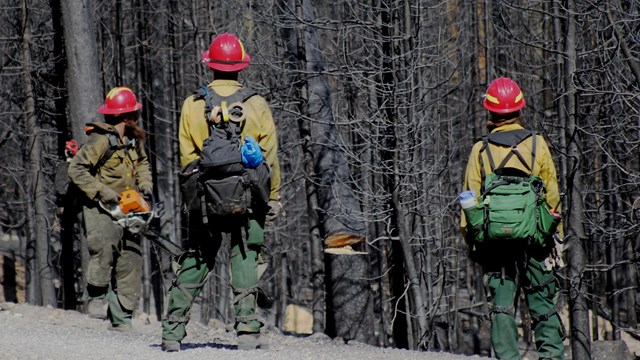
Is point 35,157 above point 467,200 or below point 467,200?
above

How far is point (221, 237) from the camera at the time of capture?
7301 mm

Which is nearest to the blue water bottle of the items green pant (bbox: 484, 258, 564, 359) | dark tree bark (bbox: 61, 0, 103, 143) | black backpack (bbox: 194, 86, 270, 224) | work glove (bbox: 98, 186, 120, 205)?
black backpack (bbox: 194, 86, 270, 224)

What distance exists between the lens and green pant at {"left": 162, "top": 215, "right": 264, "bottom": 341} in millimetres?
7258

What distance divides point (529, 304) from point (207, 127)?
2586 millimetres

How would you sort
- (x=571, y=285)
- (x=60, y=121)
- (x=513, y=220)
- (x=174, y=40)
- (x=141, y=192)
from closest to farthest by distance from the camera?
(x=513, y=220) → (x=141, y=192) → (x=571, y=285) → (x=60, y=121) → (x=174, y=40)

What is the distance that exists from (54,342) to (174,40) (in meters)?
15.1

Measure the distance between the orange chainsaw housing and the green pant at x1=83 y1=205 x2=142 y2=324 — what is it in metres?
0.29

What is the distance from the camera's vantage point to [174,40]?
73.9 feet

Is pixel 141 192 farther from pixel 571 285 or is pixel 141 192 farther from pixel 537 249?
pixel 571 285

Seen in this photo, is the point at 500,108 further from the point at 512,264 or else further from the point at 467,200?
the point at 512,264

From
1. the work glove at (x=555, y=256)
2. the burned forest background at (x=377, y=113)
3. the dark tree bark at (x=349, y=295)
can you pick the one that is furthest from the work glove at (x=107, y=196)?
the dark tree bark at (x=349, y=295)

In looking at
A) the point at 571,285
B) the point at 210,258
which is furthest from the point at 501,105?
the point at 571,285

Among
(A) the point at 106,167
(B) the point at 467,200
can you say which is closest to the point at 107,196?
(A) the point at 106,167

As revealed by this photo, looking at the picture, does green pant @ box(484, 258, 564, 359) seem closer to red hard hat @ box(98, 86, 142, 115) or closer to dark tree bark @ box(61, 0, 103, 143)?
red hard hat @ box(98, 86, 142, 115)
